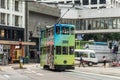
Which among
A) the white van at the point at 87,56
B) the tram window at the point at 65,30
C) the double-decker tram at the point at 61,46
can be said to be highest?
the tram window at the point at 65,30

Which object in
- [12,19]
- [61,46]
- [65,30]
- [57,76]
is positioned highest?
[12,19]

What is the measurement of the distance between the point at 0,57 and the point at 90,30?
28.5 metres

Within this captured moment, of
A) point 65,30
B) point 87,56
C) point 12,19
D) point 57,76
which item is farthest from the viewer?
point 12,19

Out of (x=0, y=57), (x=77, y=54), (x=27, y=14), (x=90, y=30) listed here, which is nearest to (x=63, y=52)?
(x=77, y=54)

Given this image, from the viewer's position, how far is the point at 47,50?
164 ft

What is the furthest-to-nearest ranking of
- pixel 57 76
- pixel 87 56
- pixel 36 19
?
pixel 36 19 → pixel 87 56 → pixel 57 76

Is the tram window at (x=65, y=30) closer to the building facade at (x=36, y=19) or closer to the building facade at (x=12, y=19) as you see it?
the building facade at (x=12, y=19)

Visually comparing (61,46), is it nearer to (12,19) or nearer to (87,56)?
(87,56)

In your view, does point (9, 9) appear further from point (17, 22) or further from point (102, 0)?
point (102, 0)

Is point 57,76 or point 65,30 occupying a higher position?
point 65,30

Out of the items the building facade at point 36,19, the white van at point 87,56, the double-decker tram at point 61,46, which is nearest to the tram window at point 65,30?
the double-decker tram at point 61,46

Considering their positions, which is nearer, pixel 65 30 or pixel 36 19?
pixel 65 30

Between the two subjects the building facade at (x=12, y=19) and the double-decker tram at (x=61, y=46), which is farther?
the building facade at (x=12, y=19)

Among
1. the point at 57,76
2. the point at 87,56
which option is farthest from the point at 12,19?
the point at 57,76
